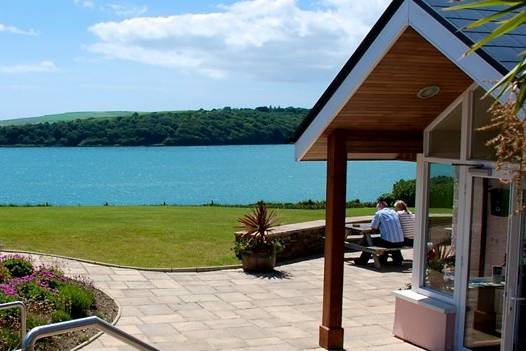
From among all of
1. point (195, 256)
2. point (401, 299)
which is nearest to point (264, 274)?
point (195, 256)

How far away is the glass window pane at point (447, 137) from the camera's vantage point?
8.41m

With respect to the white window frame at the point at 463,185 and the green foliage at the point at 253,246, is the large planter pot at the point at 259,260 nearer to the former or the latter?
the green foliage at the point at 253,246

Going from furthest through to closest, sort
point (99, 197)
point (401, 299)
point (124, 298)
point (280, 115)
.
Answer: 1. point (280, 115)
2. point (99, 197)
3. point (124, 298)
4. point (401, 299)

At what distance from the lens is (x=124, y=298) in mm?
11141

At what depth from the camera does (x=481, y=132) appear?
796 centimetres

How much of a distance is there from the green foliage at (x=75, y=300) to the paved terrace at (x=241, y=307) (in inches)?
22.5

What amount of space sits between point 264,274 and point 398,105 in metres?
6.33

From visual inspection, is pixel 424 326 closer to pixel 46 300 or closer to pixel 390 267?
pixel 46 300

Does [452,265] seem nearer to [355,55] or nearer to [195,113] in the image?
[355,55]

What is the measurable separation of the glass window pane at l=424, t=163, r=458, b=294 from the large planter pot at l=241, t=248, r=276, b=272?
5.13 meters

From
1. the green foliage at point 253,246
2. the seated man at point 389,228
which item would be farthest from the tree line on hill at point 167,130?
the green foliage at point 253,246

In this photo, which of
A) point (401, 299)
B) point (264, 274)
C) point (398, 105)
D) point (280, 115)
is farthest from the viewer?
point (280, 115)

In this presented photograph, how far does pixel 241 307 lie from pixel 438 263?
3525 mm

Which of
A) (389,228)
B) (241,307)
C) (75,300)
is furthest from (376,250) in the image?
(75,300)
